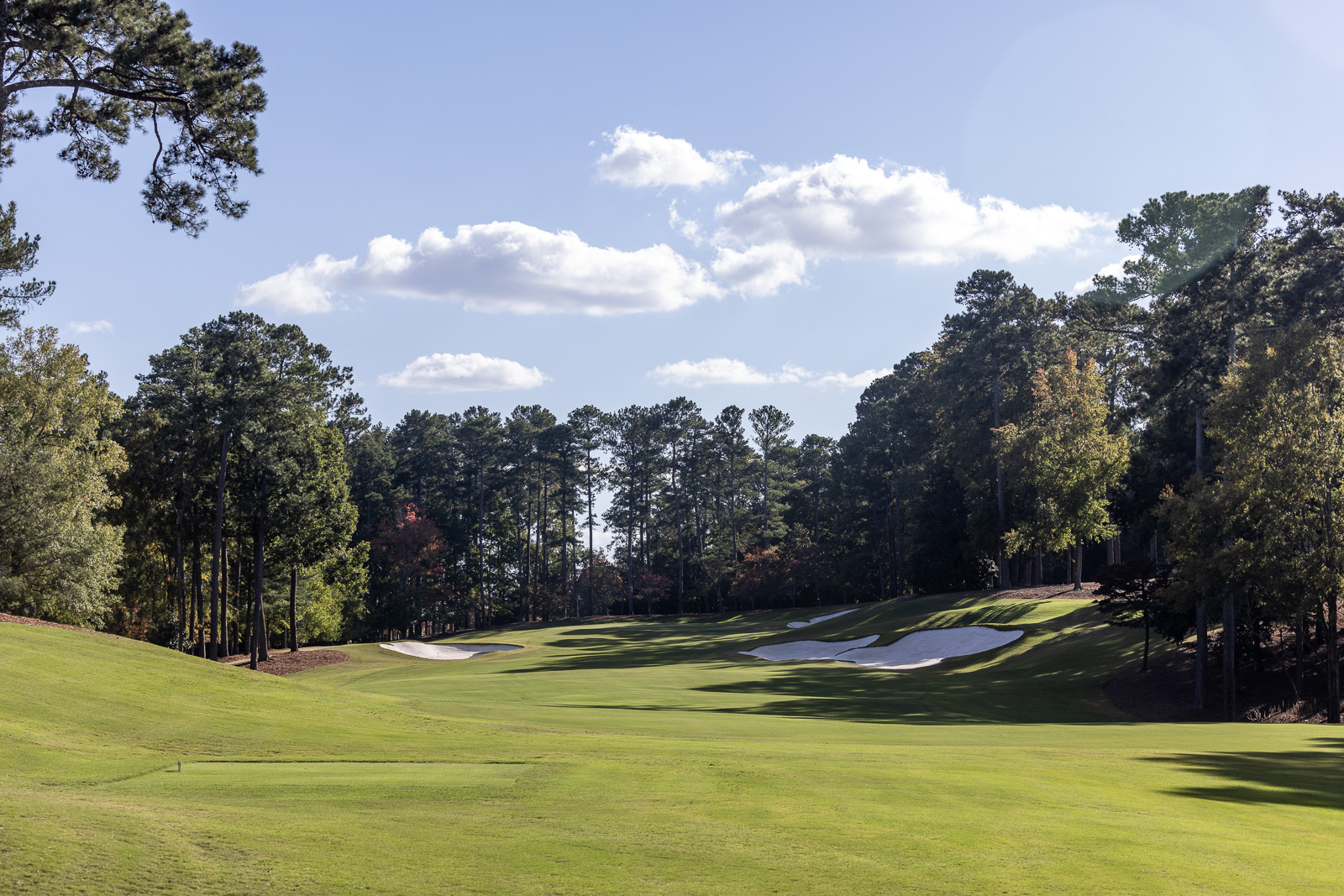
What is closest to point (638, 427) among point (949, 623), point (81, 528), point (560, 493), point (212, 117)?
point (560, 493)

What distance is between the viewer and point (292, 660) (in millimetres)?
49125

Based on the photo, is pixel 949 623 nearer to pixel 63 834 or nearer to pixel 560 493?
pixel 63 834

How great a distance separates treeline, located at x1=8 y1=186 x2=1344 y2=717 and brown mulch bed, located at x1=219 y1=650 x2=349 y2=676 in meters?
1.39

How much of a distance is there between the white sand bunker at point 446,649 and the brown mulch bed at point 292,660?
491cm

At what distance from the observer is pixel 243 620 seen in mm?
59344

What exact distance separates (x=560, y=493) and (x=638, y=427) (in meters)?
11.1

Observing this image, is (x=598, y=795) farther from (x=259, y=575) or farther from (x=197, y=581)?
(x=197, y=581)

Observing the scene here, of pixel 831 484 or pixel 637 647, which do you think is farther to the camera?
pixel 831 484

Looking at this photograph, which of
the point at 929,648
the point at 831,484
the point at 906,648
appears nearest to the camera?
the point at 929,648

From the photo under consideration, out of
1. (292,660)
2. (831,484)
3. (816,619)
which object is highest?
A: (831,484)

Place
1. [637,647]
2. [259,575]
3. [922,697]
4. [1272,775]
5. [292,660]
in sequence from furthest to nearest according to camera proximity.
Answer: [637,647], [292,660], [259,575], [922,697], [1272,775]

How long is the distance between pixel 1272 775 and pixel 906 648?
103 ft

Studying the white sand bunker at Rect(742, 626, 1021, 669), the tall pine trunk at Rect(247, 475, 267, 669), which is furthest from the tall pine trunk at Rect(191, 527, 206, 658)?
the white sand bunker at Rect(742, 626, 1021, 669)

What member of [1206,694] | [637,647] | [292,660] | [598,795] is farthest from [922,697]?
[292,660]
